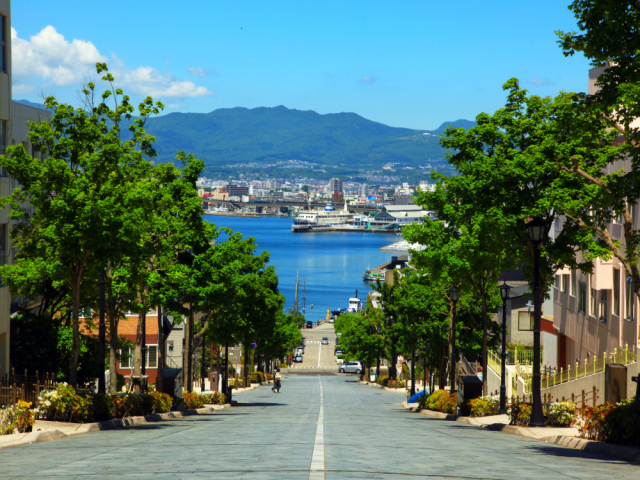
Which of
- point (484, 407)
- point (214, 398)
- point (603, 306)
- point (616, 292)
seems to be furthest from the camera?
point (214, 398)

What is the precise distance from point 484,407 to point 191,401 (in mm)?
12312

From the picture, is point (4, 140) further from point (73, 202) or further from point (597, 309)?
point (597, 309)

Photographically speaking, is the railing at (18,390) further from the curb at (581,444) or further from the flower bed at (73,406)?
the curb at (581,444)

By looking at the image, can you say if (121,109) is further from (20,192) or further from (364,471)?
(364,471)

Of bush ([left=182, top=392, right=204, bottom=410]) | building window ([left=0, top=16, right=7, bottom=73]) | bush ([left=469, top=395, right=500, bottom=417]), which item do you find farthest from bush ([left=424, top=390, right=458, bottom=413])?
building window ([left=0, top=16, right=7, bottom=73])

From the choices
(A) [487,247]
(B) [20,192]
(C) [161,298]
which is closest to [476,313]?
(A) [487,247]

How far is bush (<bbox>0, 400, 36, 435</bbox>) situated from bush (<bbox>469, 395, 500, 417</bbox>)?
15488 mm

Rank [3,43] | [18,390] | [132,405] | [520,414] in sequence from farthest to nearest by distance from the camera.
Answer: [3,43] < [132,405] < [18,390] < [520,414]

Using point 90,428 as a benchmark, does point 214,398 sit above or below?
below

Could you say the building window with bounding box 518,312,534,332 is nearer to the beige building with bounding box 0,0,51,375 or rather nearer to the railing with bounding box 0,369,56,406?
the beige building with bounding box 0,0,51,375

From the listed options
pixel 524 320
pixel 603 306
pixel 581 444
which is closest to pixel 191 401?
pixel 581 444

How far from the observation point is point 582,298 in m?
37.4

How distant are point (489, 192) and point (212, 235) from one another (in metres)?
12.1

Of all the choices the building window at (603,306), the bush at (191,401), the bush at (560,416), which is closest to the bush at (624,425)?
the bush at (560,416)
